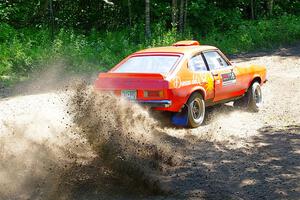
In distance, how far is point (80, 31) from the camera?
69.7 feet

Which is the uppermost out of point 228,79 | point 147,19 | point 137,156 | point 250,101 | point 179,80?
point 147,19

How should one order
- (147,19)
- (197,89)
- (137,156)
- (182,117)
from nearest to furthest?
(137,156)
(182,117)
(197,89)
(147,19)

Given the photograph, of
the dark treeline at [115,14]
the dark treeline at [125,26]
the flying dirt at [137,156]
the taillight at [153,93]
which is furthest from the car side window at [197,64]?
the dark treeline at [115,14]

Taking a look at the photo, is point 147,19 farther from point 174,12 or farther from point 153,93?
point 153,93

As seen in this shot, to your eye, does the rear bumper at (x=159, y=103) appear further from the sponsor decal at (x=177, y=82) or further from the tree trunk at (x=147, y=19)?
the tree trunk at (x=147, y=19)

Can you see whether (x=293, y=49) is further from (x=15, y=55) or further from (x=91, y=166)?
(x=91, y=166)

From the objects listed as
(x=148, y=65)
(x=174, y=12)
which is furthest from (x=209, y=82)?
(x=174, y=12)

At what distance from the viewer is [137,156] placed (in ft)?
20.6

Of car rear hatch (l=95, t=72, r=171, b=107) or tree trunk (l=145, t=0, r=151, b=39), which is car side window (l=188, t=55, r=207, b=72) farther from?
tree trunk (l=145, t=0, r=151, b=39)

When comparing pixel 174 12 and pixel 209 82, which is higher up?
pixel 174 12

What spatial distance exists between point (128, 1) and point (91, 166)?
53.8 feet

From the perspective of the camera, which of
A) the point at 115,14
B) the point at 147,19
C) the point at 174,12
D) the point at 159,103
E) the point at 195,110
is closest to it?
the point at 159,103

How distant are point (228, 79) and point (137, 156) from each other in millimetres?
3727

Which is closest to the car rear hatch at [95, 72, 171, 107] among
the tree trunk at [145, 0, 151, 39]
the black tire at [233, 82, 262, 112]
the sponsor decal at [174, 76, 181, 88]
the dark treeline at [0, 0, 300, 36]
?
the sponsor decal at [174, 76, 181, 88]
